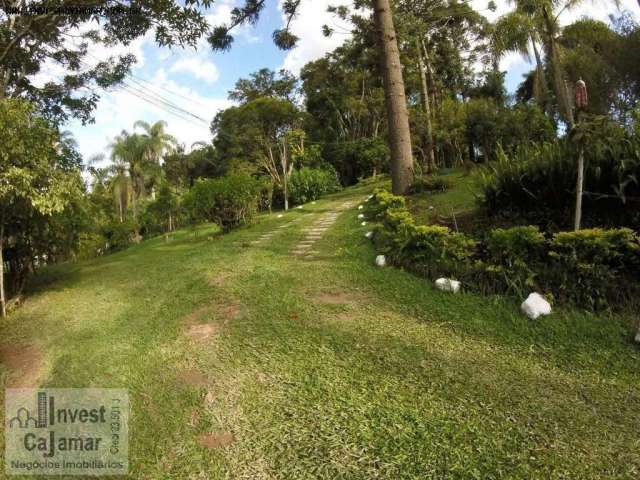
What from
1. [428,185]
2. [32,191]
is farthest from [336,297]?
[428,185]

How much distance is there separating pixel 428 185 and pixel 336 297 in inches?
193

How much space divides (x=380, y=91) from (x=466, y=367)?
20.5 m

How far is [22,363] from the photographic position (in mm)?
3398

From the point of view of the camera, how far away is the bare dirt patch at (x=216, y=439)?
2070mm

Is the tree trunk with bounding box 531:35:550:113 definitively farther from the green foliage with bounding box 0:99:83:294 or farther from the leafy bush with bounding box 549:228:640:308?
the green foliage with bounding box 0:99:83:294

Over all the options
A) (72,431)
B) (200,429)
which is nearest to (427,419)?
(200,429)

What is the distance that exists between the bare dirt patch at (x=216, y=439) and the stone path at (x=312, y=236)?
12.2 feet

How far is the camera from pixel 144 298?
4.73 meters

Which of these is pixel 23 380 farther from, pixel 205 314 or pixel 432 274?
pixel 432 274

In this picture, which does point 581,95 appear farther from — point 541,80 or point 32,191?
point 541,80

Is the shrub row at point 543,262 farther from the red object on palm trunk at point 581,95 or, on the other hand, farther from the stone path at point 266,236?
the stone path at point 266,236

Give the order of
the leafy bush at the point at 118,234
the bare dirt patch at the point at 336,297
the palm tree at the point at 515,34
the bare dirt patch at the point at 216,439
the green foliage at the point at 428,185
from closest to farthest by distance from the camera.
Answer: the bare dirt patch at the point at 216,439
the bare dirt patch at the point at 336,297
the green foliage at the point at 428,185
the palm tree at the point at 515,34
the leafy bush at the point at 118,234

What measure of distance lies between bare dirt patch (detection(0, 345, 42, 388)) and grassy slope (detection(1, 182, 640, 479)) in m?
0.09
